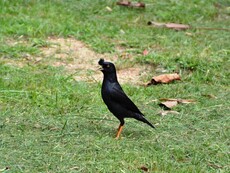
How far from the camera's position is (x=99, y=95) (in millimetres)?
7301

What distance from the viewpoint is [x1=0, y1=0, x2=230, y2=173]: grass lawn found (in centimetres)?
543

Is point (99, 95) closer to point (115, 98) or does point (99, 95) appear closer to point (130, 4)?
point (115, 98)

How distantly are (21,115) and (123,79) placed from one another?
1999 mm

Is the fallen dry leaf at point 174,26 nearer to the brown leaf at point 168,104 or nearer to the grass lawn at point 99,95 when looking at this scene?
the grass lawn at point 99,95

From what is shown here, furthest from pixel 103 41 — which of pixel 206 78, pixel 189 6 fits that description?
pixel 189 6

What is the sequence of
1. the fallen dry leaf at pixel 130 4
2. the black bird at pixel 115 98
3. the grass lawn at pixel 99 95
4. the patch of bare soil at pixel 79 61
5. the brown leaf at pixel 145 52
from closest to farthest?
1. the grass lawn at pixel 99 95
2. the black bird at pixel 115 98
3. the patch of bare soil at pixel 79 61
4. the brown leaf at pixel 145 52
5. the fallen dry leaf at pixel 130 4

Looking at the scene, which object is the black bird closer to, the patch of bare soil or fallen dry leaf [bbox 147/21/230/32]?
the patch of bare soil

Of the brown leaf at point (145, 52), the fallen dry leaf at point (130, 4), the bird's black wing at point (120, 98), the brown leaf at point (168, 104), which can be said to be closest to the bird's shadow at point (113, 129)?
the bird's black wing at point (120, 98)

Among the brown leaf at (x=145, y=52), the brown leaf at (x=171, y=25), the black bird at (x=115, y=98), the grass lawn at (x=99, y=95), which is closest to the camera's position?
the grass lawn at (x=99, y=95)

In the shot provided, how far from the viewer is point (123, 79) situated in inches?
319

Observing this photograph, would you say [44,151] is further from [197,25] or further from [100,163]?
[197,25]

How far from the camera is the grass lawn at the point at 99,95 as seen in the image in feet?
17.8

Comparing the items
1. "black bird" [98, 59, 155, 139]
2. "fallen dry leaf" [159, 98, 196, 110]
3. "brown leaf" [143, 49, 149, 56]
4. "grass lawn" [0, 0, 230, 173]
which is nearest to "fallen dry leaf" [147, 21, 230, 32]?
"grass lawn" [0, 0, 230, 173]

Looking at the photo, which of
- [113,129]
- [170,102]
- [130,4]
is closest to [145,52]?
[170,102]
